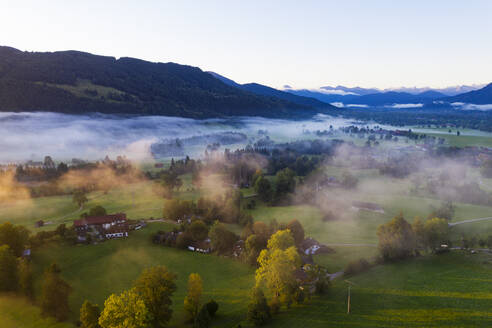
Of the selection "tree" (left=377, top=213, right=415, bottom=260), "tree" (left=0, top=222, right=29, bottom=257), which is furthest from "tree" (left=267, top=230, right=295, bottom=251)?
"tree" (left=0, top=222, right=29, bottom=257)

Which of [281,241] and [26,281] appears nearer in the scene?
[26,281]

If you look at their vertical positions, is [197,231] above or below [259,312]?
above

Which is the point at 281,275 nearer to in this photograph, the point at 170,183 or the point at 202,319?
the point at 202,319

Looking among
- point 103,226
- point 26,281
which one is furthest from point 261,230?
point 26,281

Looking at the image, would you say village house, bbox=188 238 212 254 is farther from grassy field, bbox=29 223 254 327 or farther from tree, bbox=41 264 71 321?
tree, bbox=41 264 71 321

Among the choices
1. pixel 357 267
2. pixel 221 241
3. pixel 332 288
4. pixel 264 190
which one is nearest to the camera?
pixel 332 288
